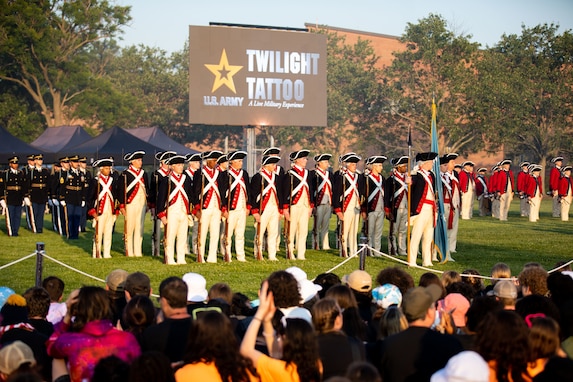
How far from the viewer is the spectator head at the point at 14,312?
23.0ft

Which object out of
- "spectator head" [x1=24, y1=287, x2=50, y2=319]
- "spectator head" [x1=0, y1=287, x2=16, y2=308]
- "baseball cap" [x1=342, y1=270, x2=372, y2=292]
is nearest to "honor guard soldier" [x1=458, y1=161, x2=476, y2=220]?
"baseball cap" [x1=342, y1=270, x2=372, y2=292]

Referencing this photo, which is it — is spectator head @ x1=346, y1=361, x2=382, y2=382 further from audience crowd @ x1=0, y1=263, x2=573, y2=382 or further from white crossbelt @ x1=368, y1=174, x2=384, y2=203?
white crossbelt @ x1=368, y1=174, x2=384, y2=203

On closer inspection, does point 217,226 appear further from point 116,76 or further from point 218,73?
point 116,76

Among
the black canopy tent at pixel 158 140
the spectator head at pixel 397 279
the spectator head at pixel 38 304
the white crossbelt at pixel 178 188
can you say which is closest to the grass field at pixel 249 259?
the white crossbelt at pixel 178 188

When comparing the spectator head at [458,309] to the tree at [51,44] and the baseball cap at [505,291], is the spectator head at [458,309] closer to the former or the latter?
the baseball cap at [505,291]

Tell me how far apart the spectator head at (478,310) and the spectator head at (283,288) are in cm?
131

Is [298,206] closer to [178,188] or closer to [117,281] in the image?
[178,188]

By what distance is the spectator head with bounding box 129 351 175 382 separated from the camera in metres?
5.21

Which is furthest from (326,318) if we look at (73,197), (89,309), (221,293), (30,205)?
(30,205)

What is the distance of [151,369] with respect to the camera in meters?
5.23

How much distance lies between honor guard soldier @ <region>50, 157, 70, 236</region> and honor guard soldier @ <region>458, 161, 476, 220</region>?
39.5ft

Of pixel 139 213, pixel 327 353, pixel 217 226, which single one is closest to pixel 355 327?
pixel 327 353

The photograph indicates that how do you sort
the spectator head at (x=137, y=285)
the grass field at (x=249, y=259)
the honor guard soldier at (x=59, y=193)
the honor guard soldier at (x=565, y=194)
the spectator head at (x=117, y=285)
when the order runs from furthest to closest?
the honor guard soldier at (x=565, y=194)
the honor guard soldier at (x=59, y=193)
the grass field at (x=249, y=259)
the spectator head at (x=117, y=285)
the spectator head at (x=137, y=285)

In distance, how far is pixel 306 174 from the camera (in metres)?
18.3
